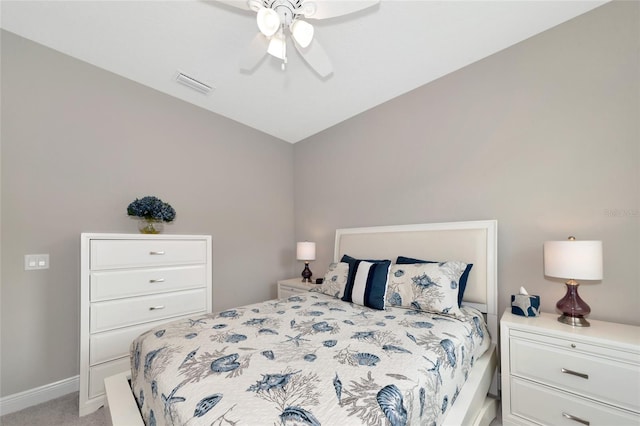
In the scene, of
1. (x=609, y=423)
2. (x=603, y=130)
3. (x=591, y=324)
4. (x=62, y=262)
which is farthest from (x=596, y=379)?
(x=62, y=262)

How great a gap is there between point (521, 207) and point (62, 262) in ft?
12.0

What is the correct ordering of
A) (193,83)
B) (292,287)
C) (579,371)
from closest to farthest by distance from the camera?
(579,371) < (193,83) < (292,287)

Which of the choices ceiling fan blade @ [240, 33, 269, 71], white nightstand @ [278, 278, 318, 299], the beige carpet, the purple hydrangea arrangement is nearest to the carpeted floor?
the beige carpet

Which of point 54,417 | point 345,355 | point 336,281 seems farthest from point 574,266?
point 54,417

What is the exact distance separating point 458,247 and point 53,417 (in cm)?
325

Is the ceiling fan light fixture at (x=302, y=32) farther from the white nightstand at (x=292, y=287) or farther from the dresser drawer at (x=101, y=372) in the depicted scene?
the dresser drawer at (x=101, y=372)

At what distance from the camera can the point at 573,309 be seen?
5.24 feet

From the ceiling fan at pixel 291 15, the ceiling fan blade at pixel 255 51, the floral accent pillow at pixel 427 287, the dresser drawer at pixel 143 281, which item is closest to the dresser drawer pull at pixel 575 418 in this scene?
the floral accent pillow at pixel 427 287

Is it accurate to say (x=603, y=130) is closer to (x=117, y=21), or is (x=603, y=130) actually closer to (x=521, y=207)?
(x=521, y=207)

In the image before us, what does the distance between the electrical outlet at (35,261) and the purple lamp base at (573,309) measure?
3.67m

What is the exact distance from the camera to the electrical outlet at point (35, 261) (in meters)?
1.98

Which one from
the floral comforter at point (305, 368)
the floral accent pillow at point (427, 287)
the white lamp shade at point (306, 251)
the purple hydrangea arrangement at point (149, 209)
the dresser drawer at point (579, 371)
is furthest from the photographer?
the white lamp shade at point (306, 251)

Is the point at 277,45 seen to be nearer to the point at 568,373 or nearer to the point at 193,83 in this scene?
the point at 193,83

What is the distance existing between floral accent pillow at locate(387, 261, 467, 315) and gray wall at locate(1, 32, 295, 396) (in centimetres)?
201
